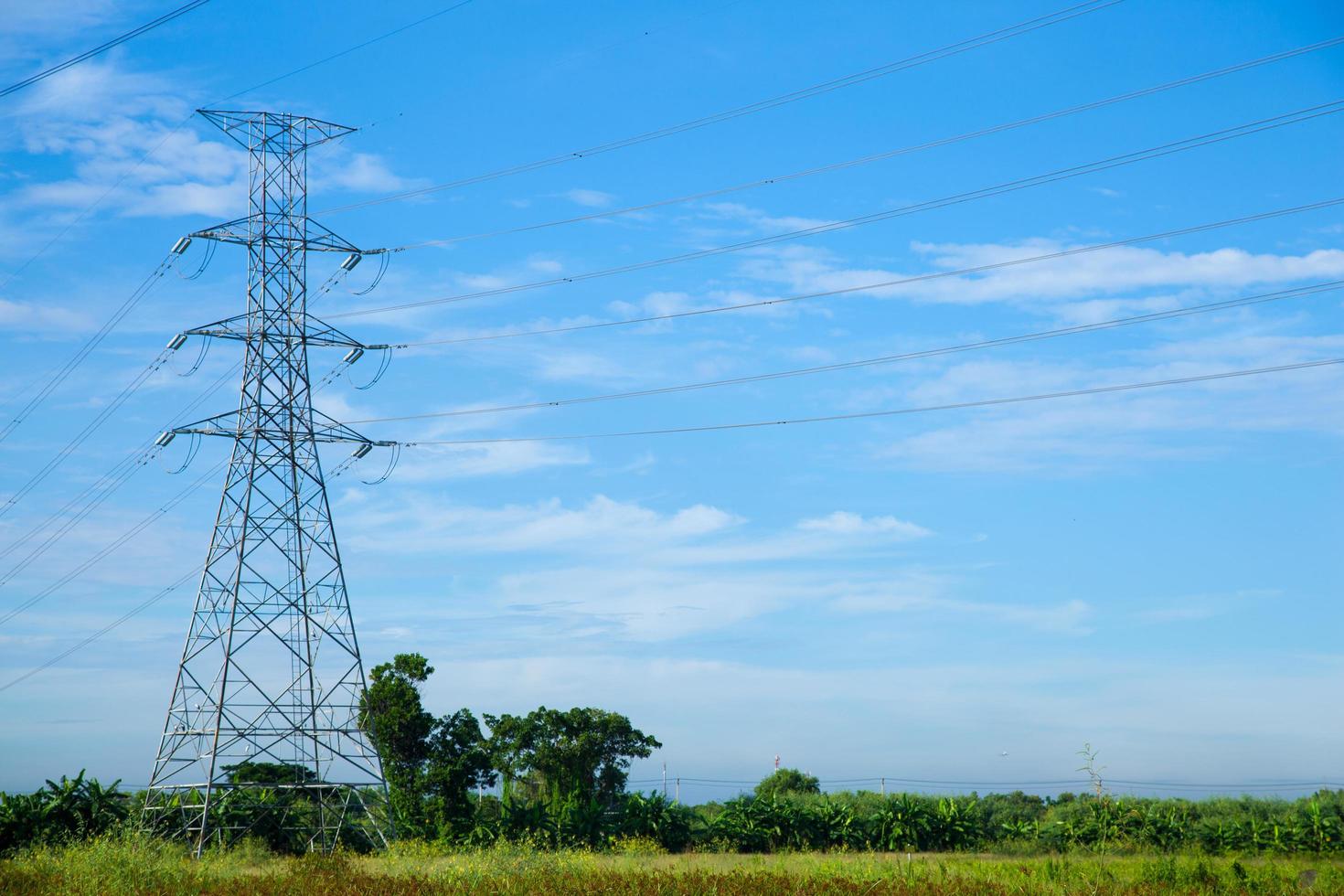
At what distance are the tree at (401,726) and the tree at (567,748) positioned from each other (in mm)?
9048

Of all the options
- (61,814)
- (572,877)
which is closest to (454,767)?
(61,814)

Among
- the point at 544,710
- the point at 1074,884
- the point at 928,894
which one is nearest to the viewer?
the point at 928,894

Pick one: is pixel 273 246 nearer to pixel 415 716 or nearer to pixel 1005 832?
pixel 415 716

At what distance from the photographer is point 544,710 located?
50.5 metres

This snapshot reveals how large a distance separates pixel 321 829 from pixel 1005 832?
19.4 meters

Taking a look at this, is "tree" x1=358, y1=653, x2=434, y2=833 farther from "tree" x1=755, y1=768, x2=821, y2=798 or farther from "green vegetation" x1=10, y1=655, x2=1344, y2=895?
"tree" x1=755, y1=768, x2=821, y2=798

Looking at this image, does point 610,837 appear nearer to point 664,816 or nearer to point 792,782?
point 664,816

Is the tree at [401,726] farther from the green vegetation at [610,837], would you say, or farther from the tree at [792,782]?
the tree at [792,782]

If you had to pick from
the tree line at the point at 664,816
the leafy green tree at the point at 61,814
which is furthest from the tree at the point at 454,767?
the leafy green tree at the point at 61,814

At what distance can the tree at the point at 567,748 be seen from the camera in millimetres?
49688

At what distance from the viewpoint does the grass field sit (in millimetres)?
15578

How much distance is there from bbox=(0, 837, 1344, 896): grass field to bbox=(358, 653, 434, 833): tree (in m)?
14.0

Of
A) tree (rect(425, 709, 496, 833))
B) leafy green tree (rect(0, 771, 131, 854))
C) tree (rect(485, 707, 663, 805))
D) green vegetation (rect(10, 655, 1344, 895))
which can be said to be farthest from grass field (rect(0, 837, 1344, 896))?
tree (rect(485, 707, 663, 805))

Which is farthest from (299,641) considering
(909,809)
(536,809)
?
(909,809)
